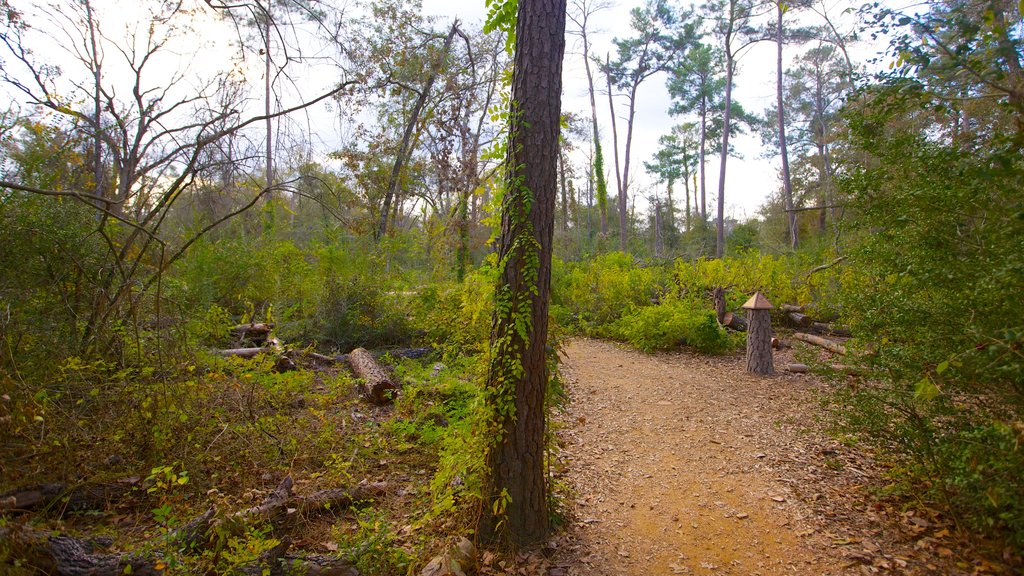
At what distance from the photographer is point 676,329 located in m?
8.73

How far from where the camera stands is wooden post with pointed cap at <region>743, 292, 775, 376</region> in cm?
718

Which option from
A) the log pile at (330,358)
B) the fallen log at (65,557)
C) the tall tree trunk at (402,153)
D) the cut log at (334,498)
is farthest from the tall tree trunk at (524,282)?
the tall tree trunk at (402,153)

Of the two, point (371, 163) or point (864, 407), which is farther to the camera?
point (371, 163)

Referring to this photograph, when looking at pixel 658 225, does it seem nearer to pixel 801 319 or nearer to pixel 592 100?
pixel 592 100

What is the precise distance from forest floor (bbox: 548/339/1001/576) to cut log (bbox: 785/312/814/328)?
4561 millimetres

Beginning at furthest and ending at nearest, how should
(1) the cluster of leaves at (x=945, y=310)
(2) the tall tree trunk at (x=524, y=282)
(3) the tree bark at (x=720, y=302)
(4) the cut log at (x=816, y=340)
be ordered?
(3) the tree bark at (x=720, y=302)
(4) the cut log at (x=816, y=340)
(2) the tall tree trunk at (x=524, y=282)
(1) the cluster of leaves at (x=945, y=310)

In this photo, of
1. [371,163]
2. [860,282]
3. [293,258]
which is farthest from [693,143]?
[860,282]

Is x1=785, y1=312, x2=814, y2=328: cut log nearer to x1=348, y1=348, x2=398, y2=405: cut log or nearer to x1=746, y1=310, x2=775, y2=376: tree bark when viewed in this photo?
x1=746, y1=310, x2=775, y2=376: tree bark

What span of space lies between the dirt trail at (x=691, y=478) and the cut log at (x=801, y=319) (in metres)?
3.62

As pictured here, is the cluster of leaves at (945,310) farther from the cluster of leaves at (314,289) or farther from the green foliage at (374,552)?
the cluster of leaves at (314,289)

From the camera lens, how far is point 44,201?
13.7 feet

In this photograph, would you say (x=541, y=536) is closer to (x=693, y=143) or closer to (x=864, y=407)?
(x=864, y=407)

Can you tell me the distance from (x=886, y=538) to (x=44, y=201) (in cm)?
666

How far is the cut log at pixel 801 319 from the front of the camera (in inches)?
399
